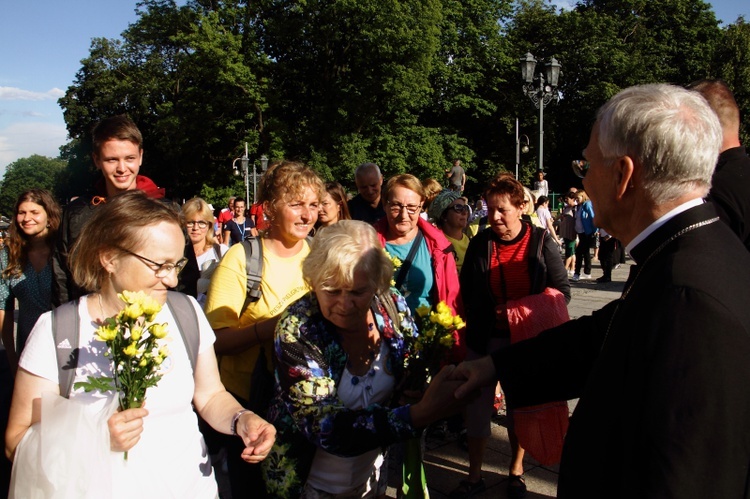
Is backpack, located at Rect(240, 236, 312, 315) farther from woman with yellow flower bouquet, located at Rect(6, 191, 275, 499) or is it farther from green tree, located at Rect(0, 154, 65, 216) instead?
green tree, located at Rect(0, 154, 65, 216)

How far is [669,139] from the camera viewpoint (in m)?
1.49

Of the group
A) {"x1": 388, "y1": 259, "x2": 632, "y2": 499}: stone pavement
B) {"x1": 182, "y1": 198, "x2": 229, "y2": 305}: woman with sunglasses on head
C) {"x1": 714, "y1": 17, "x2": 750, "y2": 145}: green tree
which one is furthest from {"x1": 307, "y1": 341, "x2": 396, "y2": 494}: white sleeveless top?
{"x1": 714, "y1": 17, "x2": 750, "y2": 145}: green tree

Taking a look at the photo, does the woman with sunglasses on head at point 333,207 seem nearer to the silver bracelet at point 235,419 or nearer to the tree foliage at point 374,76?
the silver bracelet at point 235,419

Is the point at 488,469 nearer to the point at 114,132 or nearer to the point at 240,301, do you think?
the point at 240,301

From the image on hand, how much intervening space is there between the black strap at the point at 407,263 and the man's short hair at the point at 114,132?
179cm

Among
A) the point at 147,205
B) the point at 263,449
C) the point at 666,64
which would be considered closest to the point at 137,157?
the point at 147,205

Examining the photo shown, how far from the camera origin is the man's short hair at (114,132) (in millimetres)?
3197

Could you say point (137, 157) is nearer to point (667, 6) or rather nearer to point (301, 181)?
point (301, 181)

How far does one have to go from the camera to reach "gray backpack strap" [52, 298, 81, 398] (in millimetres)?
1961

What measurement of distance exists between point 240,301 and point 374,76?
2746 centimetres

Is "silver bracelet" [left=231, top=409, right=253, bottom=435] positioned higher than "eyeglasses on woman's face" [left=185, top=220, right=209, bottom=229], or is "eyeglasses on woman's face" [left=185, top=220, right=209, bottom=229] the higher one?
"eyeglasses on woman's face" [left=185, top=220, right=209, bottom=229]

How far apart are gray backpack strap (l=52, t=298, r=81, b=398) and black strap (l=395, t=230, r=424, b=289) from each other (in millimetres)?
2299

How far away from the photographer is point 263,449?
6.84 feet

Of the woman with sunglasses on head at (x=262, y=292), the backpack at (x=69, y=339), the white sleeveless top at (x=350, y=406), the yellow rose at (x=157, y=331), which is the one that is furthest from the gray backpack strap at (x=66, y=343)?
the white sleeveless top at (x=350, y=406)
